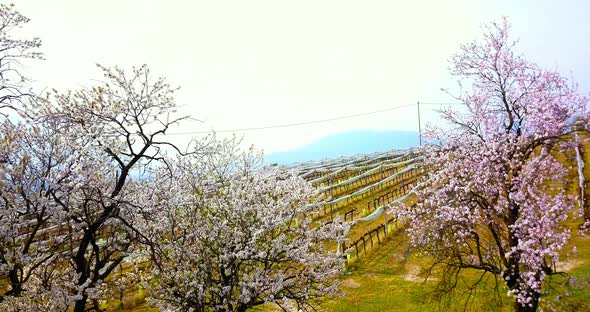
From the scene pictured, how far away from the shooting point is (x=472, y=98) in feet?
60.4

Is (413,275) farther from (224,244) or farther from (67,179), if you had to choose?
(67,179)

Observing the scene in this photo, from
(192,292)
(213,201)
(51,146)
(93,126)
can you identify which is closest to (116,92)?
(93,126)

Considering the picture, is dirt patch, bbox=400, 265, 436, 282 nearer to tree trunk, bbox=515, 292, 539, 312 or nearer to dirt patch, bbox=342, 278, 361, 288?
dirt patch, bbox=342, 278, 361, 288

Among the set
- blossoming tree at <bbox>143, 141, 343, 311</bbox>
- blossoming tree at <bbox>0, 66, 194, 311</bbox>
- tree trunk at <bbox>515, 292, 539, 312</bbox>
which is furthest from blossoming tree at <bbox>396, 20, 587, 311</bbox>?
blossoming tree at <bbox>0, 66, 194, 311</bbox>

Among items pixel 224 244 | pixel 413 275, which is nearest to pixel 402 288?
pixel 413 275

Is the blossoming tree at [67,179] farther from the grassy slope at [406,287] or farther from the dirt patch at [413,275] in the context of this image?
the dirt patch at [413,275]

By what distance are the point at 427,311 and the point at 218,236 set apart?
12788 mm

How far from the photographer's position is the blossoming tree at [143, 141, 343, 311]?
12.5 m

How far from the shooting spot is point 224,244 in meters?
12.9

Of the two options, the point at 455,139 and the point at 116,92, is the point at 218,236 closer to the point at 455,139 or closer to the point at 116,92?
the point at 116,92

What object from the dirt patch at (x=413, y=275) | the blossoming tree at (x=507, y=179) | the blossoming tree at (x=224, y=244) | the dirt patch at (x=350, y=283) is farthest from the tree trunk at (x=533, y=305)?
the dirt patch at (x=350, y=283)

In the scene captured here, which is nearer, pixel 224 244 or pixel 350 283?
pixel 224 244

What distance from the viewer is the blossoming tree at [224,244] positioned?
12453 millimetres

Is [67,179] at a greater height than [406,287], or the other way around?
[67,179]
